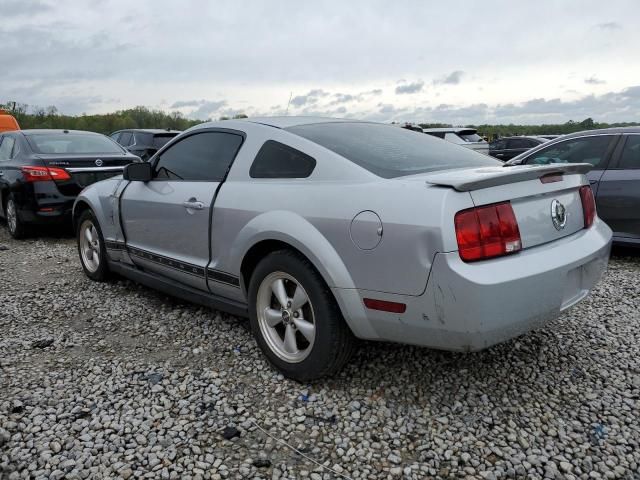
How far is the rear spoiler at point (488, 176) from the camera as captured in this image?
2.39 meters

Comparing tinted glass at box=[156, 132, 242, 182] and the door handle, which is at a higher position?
tinted glass at box=[156, 132, 242, 182]

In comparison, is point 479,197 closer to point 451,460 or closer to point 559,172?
point 559,172

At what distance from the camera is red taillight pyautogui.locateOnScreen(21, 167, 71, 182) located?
6719 mm

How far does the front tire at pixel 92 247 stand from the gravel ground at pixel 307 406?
959mm

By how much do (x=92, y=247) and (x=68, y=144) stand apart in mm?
2869

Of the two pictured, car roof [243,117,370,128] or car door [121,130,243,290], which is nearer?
car roof [243,117,370,128]

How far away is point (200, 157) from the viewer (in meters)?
3.75

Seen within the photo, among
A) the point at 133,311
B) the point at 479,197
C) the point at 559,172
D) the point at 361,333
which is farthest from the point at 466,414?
the point at 133,311

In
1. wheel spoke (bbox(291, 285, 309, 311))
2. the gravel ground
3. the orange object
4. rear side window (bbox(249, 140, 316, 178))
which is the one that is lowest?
the gravel ground

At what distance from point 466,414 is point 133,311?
9.06 ft

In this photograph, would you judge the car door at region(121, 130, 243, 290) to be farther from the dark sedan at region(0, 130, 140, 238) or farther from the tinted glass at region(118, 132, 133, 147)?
the tinted glass at region(118, 132, 133, 147)

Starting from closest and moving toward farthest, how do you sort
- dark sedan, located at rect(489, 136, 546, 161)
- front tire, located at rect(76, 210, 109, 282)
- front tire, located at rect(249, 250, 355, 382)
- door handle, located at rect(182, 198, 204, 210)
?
front tire, located at rect(249, 250, 355, 382) < door handle, located at rect(182, 198, 204, 210) < front tire, located at rect(76, 210, 109, 282) < dark sedan, located at rect(489, 136, 546, 161)

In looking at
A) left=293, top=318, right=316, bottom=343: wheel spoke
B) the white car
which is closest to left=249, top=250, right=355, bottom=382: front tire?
left=293, top=318, right=316, bottom=343: wheel spoke

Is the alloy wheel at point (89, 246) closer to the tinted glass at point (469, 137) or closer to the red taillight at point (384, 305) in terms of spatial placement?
the red taillight at point (384, 305)
